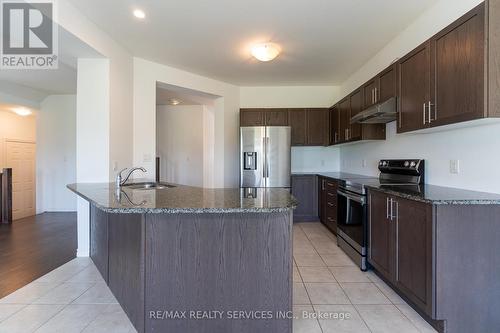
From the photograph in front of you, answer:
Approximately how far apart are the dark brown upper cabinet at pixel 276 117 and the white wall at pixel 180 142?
2.37m

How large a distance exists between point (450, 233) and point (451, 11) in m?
1.94

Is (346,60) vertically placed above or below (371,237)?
above

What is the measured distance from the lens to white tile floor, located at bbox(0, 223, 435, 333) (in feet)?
6.50

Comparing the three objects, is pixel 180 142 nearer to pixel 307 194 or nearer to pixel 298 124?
pixel 298 124

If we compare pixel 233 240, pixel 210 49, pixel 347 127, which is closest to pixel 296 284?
pixel 233 240

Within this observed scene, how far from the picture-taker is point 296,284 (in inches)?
104

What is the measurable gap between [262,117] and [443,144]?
3.17 meters

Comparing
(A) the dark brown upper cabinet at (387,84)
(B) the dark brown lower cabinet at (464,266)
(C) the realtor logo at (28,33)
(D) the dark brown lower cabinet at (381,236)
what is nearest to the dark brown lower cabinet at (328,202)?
(D) the dark brown lower cabinet at (381,236)

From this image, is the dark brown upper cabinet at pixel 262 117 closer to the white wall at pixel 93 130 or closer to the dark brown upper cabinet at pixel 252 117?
→ the dark brown upper cabinet at pixel 252 117

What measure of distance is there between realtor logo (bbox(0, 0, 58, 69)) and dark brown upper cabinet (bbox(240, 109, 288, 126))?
2.95 m

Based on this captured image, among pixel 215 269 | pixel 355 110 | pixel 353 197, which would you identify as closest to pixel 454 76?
pixel 353 197

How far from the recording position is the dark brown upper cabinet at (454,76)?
5.71ft

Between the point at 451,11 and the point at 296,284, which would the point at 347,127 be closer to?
the point at 451,11

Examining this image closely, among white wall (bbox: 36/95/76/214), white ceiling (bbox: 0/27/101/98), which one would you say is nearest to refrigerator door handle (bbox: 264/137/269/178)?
white ceiling (bbox: 0/27/101/98)
